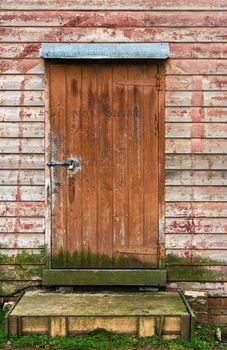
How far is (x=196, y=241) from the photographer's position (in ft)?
19.1

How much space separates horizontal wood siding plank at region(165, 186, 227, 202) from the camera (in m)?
5.79

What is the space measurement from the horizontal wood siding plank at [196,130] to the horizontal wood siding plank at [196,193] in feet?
1.73

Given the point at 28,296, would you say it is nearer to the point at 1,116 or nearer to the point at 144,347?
the point at 144,347

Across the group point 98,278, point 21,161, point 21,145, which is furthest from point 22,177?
point 98,278

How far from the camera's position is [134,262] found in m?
5.83

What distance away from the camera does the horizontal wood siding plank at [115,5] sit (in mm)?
5742

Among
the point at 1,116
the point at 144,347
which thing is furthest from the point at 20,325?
the point at 1,116

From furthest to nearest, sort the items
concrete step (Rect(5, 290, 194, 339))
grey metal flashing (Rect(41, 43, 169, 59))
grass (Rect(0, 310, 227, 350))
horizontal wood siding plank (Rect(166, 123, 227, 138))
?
horizontal wood siding plank (Rect(166, 123, 227, 138)), grey metal flashing (Rect(41, 43, 169, 59)), concrete step (Rect(5, 290, 194, 339)), grass (Rect(0, 310, 227, 350))

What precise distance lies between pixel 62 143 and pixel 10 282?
1541mm

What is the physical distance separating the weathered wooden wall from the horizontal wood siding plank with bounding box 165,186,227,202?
1cm

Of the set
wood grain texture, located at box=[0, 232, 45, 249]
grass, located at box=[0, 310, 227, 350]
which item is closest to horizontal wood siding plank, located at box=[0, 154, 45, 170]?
wood grain texture, located at box=[0, 232, 45, 249]

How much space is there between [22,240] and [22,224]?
0.17m

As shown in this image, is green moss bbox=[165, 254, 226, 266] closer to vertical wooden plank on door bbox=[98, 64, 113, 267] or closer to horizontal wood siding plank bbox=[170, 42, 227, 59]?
vertical wooden plank on door bbox=[98, 64, 113, 267]

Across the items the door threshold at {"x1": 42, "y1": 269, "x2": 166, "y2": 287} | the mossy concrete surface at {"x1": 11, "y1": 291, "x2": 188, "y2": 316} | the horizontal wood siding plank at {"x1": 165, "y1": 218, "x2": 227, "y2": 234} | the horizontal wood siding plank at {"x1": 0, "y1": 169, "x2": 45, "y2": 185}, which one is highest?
the horizontal wood siding plank at {"x1": 0, "y1": 169, "x2": 45, "y2": 185}
